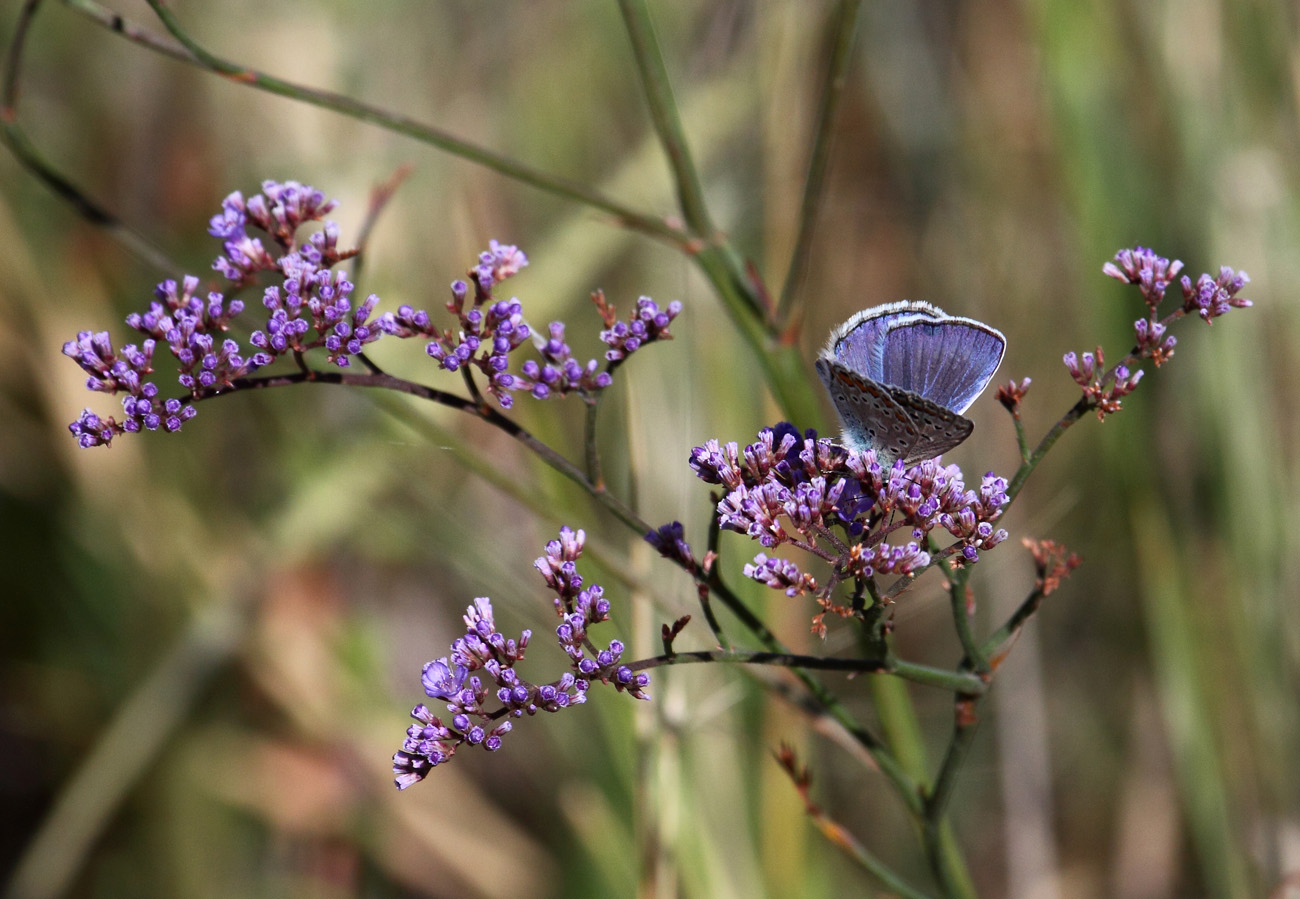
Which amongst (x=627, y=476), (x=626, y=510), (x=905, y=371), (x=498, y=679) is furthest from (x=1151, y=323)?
(x=627, y=476)

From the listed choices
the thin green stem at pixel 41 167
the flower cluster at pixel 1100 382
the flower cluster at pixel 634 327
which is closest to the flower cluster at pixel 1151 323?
the flower cluster at pixel 1100 382

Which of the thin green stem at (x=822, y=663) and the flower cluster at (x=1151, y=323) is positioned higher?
the flower cluster at (x=1151, y=323)

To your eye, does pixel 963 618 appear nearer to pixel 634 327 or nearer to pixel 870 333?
pixel 870 333

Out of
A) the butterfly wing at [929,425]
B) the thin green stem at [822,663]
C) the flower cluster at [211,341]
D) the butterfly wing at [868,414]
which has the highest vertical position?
the butterfly wing at [868,414]

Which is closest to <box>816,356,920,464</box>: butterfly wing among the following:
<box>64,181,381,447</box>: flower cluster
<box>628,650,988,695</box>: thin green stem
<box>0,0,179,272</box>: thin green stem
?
<box>628,650,988,695</box>: thin green stem

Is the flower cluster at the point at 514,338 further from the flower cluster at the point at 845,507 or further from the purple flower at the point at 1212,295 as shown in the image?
the purple flower at the point at 1212,295

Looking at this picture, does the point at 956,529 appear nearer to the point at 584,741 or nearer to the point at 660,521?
the point at 660,521
